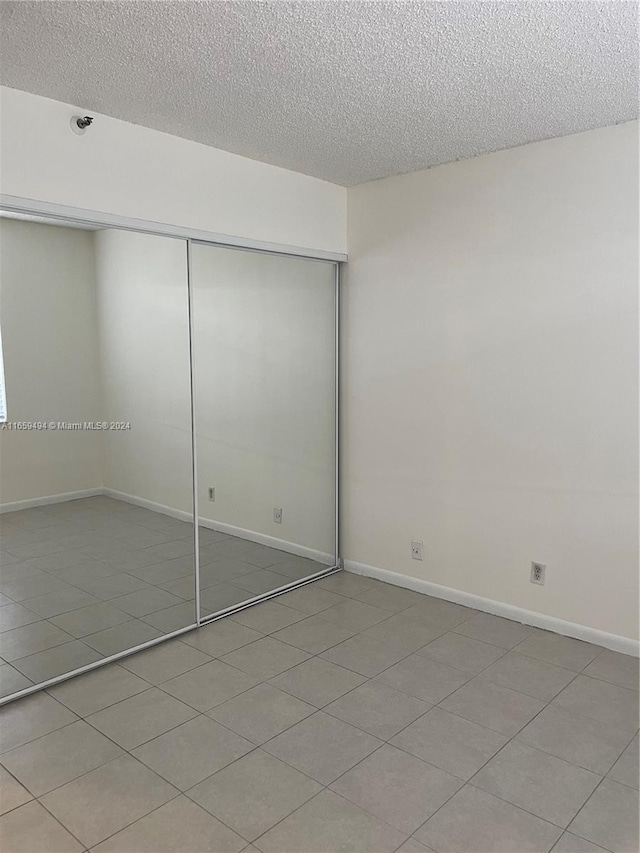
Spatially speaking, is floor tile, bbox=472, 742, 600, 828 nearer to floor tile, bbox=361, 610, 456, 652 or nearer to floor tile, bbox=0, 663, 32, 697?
floor tile, bbox=361, 610, 456, 652

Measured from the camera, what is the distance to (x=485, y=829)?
A: 2109 millimetres

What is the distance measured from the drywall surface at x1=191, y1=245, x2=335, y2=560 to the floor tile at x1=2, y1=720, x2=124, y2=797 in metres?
1.29

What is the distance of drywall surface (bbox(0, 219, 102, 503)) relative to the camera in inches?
110

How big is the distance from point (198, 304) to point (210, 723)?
1987 millimetres

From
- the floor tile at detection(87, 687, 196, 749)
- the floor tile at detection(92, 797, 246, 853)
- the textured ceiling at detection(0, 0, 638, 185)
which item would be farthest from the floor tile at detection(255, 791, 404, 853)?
the textured ceiling at detection(0, 0, 638, 185)

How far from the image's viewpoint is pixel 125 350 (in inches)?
127

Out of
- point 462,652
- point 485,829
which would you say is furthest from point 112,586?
point 485,829

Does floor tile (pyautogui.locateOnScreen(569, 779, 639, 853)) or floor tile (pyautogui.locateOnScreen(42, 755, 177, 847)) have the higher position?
floor tile (pyautogui.locateOnScreen(42, 755, 177, 847))

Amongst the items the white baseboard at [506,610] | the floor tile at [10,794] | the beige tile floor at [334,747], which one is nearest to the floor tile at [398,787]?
the beige tile floor at [334,747]

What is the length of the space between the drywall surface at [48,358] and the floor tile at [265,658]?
1085 mm

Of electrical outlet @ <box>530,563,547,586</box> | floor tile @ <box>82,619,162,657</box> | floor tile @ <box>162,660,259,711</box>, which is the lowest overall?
floor tile @ <box>162,660,259,711</box>

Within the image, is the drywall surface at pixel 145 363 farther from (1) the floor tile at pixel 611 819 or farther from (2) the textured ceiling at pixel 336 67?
(1) the floor tile at pixel 611 819

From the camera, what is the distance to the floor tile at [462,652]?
3176mm

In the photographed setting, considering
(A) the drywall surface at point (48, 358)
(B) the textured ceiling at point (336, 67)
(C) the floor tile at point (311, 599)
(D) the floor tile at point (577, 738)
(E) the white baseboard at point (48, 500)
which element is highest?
(B) the textured ceiling at point (336, 67)
